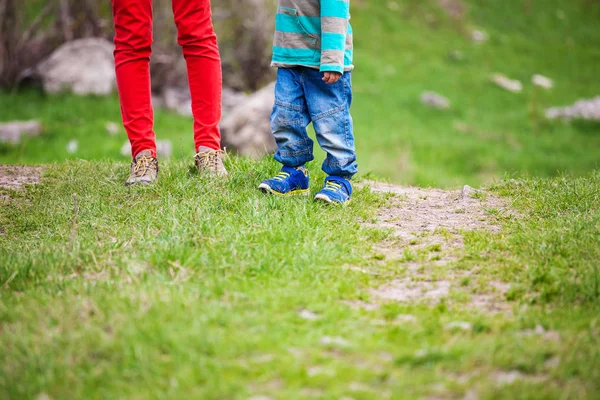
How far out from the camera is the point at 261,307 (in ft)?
7.45

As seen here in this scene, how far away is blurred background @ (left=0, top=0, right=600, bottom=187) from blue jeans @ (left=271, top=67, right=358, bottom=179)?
122 inches

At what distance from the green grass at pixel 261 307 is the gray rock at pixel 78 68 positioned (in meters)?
6.21

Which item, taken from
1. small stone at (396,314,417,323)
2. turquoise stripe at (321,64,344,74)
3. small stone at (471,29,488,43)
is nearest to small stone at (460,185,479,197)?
turquoise stripe at (321,64,344,74)

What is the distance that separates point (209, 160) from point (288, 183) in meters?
0.58

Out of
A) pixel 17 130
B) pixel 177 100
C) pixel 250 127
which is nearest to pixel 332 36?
pixel 250 127

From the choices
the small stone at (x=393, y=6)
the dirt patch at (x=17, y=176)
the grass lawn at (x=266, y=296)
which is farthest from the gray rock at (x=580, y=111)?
the dirt patch at (x=17, y=176)

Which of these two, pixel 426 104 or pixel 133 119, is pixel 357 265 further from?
pixel 426 104

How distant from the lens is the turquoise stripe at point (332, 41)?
10.6 ft

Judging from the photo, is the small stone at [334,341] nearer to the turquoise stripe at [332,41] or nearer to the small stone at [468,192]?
the turquoise stripe at [332,41]

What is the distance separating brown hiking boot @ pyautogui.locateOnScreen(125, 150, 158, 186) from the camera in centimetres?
379

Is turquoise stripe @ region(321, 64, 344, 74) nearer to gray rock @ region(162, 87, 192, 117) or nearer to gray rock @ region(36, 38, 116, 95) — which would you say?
gray rock @ region(162, 87, 192, 117)

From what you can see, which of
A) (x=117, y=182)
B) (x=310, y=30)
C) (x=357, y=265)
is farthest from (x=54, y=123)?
(x=357, y=265)

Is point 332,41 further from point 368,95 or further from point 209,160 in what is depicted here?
point 368,95

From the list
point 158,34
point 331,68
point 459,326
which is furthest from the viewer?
point 158,34
